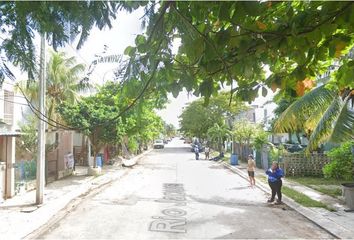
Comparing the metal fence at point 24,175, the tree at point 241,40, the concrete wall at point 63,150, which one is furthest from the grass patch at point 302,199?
the concrete wall at point 63,150

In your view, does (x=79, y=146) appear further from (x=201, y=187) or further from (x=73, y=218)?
(x=73, y=218)

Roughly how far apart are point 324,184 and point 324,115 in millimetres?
6039

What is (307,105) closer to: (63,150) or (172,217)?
(172,217)

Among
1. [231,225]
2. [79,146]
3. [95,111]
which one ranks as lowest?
[231,225]

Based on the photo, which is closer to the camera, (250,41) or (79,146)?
(250,41)

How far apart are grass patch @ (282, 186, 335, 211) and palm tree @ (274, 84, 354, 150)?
1.80 meters

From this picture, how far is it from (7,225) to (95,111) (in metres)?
11.3

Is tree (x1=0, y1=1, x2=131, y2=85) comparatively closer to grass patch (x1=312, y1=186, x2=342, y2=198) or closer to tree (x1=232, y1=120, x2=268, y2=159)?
grass patch (x1=312, y1=186, x2=342, y2=198)

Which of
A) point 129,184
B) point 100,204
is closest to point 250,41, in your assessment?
point 100,204

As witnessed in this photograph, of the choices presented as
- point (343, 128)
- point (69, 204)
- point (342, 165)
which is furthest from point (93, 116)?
point (343, 128)

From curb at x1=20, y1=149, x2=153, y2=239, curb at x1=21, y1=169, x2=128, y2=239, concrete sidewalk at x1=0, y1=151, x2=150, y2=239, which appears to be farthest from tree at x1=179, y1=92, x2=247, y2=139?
concrete sidewalk at x1=0, y1=151, x2=150, y2=239

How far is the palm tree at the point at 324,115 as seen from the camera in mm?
11227

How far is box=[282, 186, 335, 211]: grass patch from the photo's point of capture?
484 inches

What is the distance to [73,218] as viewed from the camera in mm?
10344
